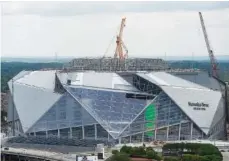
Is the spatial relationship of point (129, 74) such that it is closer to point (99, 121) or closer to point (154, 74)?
point (154, 74)

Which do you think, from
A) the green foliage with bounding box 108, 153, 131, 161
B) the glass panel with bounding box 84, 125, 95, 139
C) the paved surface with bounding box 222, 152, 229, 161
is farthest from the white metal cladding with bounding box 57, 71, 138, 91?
the green foliage with bounding box 108, 153, 131, 161

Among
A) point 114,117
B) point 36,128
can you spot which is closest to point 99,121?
point 114,117

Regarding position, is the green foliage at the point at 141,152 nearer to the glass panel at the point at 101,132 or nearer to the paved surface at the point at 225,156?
the paved surface at the point at 225,156

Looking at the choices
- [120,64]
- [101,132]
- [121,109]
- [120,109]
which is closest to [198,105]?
[121,109]

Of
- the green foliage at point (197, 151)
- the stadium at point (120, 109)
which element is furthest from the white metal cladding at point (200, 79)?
the green foliage at point (197, 151)

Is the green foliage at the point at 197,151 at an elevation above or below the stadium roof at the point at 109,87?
below

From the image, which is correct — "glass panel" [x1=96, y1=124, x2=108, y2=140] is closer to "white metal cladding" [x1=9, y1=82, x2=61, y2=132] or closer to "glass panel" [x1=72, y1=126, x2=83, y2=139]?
"glass panel" [x1=72, y1=126, x2=83, y2=139]

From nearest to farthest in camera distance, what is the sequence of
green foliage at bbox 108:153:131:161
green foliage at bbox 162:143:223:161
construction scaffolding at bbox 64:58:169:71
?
green foliage at bbox 108:153:131:161 < green foliage at bbox 162:143:223:161 < construction scaffolding at bbox 64:58:169:71
